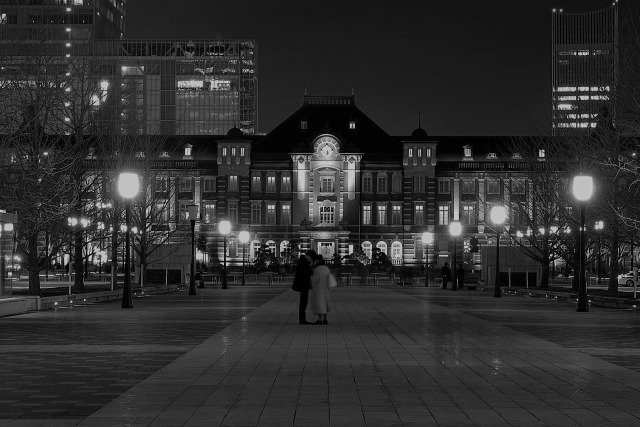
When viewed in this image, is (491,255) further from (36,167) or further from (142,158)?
(36,167)

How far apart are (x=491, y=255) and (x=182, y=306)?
29847 millimetres

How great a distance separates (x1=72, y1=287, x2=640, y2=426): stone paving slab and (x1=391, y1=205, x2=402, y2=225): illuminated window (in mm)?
93353

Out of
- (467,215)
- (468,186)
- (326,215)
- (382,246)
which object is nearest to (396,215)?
(382,246)

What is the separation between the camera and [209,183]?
11919 centimetres

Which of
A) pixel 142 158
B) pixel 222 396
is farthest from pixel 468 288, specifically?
pixel 222 396

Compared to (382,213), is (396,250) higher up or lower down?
lower down

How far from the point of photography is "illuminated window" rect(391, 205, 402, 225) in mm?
118562

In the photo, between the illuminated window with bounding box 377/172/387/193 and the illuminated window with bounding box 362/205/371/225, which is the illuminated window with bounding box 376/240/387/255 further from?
the illuminated window with bounding box 377/172/387/193

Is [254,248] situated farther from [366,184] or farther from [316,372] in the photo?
[316,372]

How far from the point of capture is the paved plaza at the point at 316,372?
12023mm

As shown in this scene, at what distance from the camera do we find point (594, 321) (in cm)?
2895

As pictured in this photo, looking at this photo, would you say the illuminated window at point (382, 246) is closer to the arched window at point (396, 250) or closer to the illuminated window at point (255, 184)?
the arched window at point (396, 250)

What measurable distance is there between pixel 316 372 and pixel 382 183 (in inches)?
4067

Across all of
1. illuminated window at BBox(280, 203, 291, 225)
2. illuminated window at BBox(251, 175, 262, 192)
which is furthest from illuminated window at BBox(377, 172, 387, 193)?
illuminated window at BBox(251, 175, 262, 192)
